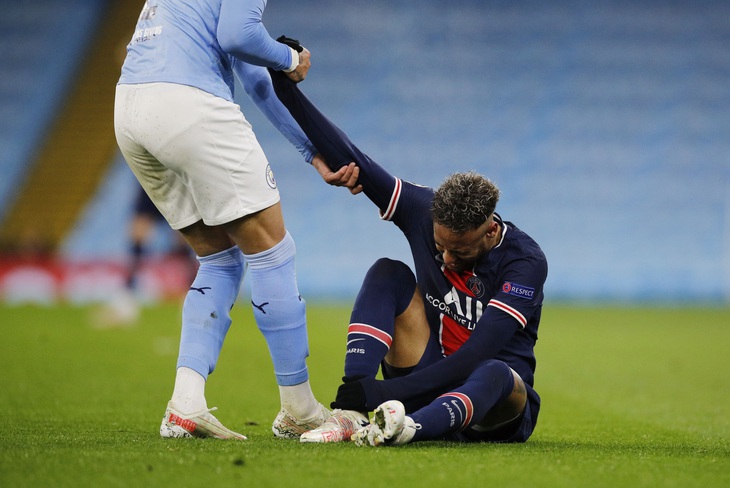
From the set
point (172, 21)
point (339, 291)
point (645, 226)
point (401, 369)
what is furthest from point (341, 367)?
point (645, 226)

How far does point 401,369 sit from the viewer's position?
4.04m

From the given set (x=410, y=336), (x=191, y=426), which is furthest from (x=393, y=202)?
(x=191, y=426)

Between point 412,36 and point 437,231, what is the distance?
19.3 m

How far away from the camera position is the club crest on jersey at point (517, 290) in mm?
3670

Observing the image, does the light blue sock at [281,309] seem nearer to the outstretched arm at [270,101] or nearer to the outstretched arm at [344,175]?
the outstretched arm at [344,175]

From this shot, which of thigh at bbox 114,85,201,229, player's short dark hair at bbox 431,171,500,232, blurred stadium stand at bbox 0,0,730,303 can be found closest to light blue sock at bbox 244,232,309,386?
thigh at bbox 114,85,201,229

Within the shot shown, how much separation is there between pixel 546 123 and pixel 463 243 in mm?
19098

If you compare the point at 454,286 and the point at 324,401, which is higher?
the point at 454,286

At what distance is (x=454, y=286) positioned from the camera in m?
3.97

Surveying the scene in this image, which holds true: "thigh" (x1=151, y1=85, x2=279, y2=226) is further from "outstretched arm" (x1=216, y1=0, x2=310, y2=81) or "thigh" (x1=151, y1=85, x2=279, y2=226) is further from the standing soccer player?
"outstretched arm" (x1=216, y1=0, x2=310, y2=81)

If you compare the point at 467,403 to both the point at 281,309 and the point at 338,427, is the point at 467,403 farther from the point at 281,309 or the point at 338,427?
the point at 281,309

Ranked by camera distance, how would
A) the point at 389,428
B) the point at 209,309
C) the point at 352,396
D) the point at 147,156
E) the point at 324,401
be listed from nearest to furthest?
the point at 389,428 → the point at 352,396 → the point at 147,156 → the point at 209,309 → the point at 324,401

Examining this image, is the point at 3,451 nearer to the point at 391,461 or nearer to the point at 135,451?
the point at 135,451

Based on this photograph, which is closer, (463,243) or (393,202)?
(463,243)
